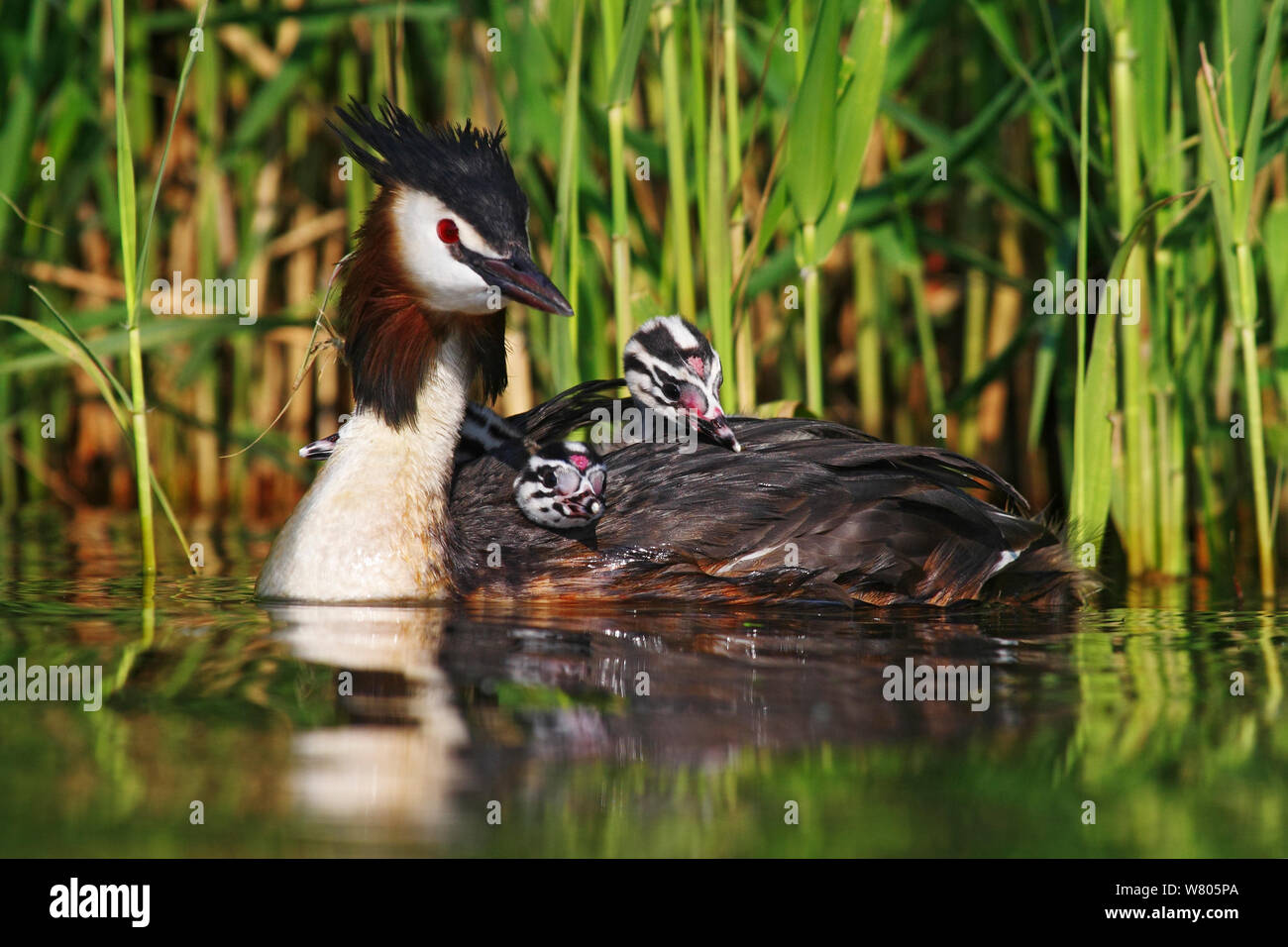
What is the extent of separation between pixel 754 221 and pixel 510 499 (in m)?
1.59

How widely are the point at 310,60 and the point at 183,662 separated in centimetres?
391

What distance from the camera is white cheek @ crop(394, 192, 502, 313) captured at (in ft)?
16.3

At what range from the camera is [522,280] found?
15.8 feet

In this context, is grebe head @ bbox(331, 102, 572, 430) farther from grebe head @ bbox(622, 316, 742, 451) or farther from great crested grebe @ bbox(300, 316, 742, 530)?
grebe head @ bbox(622, 316, 742, 451)

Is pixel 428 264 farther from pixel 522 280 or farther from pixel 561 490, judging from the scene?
pixel 561 490

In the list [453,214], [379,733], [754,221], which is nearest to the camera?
[379,733]

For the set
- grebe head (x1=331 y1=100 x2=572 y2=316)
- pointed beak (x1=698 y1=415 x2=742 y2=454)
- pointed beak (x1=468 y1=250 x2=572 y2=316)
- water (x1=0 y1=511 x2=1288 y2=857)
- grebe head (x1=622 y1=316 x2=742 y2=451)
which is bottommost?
water (x1=0 y1=511 x2=1288 y2=857)

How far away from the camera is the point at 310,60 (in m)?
7.16

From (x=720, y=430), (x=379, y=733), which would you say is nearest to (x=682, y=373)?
(x=720, y=430)

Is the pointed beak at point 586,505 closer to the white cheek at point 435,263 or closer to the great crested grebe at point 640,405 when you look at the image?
the great crested grebe at point 640,405

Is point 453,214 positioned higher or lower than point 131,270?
higher

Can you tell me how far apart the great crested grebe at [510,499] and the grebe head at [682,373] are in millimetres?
189

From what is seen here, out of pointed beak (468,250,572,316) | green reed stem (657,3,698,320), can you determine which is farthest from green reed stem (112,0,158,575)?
green reed stem (657,3,698,320)
